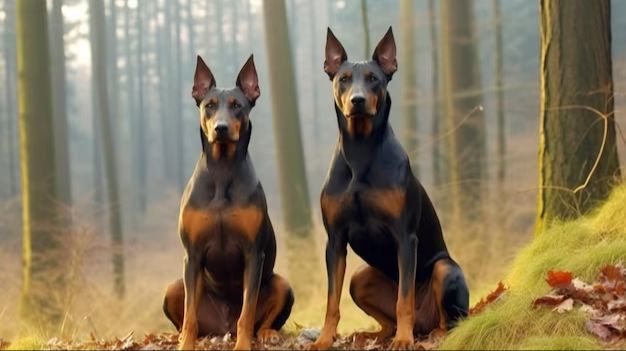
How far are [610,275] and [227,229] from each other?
2772mm

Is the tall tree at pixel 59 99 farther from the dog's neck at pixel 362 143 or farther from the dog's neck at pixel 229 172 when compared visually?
the dog's neck at pixel 362 143

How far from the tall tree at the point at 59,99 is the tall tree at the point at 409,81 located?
7363 millimetres

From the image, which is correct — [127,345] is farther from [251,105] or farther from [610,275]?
[610,275]

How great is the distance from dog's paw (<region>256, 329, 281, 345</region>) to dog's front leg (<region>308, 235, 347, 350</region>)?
45cm

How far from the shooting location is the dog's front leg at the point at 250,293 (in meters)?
5.46

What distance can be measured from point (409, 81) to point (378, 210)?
47.4 ft

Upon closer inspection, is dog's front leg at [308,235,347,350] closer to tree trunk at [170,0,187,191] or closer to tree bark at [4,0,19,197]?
tree bark at [4,0,19,197]

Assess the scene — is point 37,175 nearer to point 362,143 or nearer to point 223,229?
point 223,229

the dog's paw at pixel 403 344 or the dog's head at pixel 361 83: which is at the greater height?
the dog's head at pixel 361 83

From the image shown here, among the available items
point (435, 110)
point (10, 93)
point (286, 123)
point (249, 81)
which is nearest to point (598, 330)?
point (249, 81)

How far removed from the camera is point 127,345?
607 cm

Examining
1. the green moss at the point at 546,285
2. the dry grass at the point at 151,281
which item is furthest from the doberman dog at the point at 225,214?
the dry grass at the point at 151,281

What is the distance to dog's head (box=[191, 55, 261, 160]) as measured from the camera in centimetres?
553

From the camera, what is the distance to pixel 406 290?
18.1 ft
